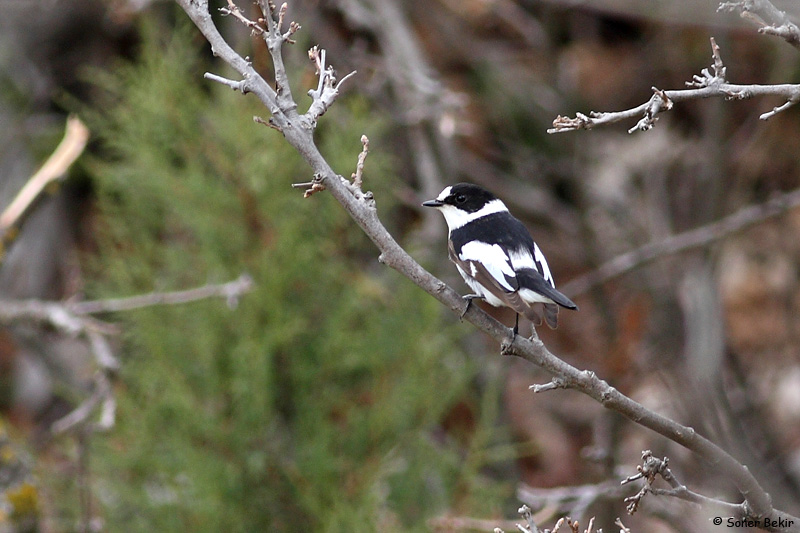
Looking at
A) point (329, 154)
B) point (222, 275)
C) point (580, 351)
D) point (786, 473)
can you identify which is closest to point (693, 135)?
point (580, 351)

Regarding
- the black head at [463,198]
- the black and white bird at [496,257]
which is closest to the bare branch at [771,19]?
the black and white bird at [496,257]

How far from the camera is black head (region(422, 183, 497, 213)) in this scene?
288 cm

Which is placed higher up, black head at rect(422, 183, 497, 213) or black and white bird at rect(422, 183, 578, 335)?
black head at rect(422, 183, 497, 213)

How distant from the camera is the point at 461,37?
5.48 m

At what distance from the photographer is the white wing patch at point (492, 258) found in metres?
2.40

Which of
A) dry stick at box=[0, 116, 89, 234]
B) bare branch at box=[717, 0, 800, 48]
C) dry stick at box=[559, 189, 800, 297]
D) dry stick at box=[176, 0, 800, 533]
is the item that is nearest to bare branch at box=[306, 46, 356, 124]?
dry stick at box=[176, 0, 800, 533]

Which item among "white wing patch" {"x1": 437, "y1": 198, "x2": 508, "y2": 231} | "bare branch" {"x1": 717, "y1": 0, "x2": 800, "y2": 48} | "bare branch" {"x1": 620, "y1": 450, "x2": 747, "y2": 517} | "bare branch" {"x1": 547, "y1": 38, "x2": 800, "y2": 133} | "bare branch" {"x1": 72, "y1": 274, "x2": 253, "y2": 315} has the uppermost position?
"bare branch" {"x1": 717, "y1": 0, "x2": 800, "y2": 48}

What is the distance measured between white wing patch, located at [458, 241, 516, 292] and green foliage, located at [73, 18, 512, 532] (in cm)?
104

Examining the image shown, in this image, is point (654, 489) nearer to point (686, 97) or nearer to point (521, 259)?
point (686, 97)

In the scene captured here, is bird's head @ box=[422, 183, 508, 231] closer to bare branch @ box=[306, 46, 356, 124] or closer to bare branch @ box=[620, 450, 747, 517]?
bare branch @ box=[306, 46, 356, 124]

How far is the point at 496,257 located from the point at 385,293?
1460mm

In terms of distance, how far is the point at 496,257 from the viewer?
2.50 metres

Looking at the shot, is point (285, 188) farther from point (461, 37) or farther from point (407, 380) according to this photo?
point (461, 37)

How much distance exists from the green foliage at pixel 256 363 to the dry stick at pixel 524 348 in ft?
5.73
